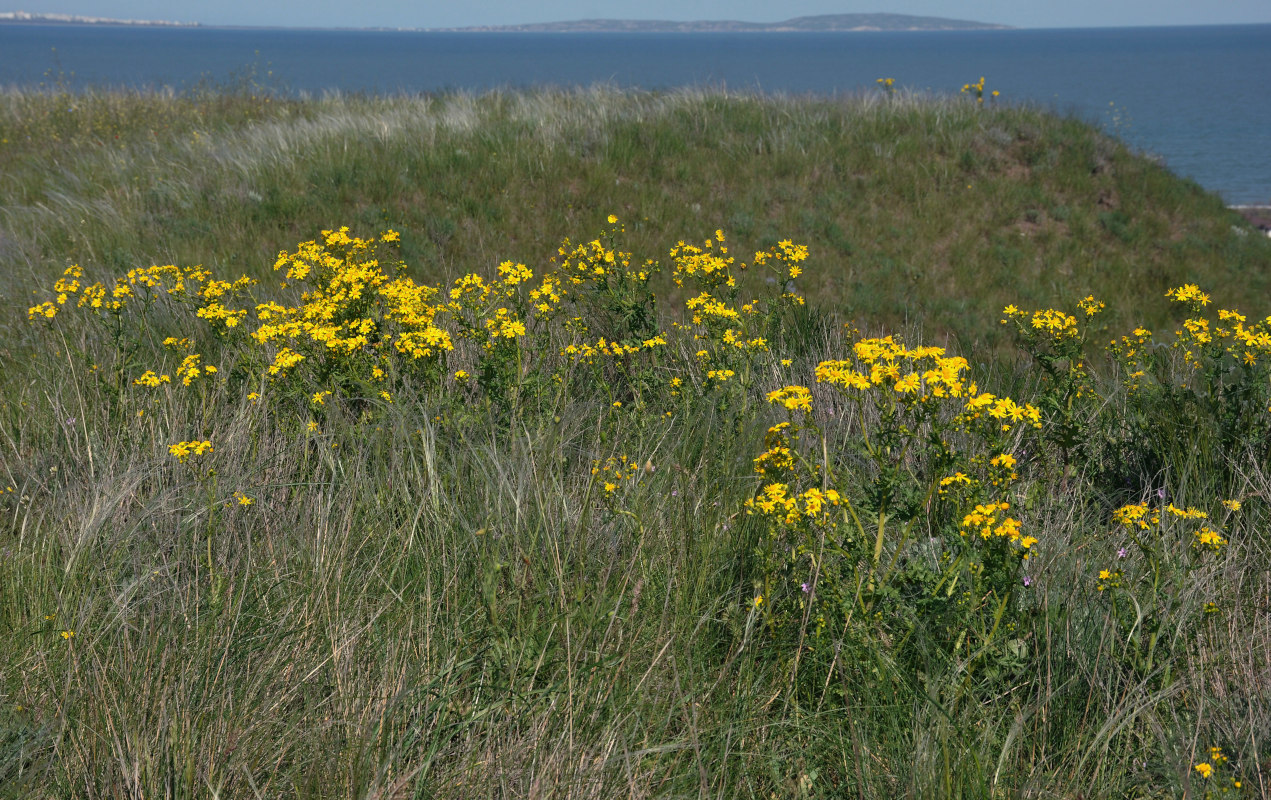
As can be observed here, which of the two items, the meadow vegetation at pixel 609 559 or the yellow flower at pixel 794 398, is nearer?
the meadow vegetation at pixel 609 559

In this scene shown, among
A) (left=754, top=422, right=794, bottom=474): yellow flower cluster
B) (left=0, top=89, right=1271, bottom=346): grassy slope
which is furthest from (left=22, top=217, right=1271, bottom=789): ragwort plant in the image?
(left=0, top=89, right=1271, bottom=346): grassy slope

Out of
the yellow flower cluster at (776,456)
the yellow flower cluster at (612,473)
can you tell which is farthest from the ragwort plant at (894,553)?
the yellow flower cluster at (612,473)

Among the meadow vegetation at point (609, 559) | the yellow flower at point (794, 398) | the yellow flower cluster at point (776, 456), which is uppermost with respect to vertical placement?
the yellow flower at point (794, 398)

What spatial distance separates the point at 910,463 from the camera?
11.8 feet

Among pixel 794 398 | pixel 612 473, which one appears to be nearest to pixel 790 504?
pixel 794 398

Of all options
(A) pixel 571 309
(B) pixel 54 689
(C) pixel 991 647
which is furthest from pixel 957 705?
(A) pixel 571 309

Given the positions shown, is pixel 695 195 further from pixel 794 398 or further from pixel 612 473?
pixel 794 398

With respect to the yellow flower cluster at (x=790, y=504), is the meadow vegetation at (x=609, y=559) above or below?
below

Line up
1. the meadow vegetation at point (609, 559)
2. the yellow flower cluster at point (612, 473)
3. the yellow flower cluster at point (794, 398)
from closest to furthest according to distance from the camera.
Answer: the meadow vegetation at point (609, 559) → the yellow flower cluster at point (794, 398) → the yellow flower cluster at point (612, 473)

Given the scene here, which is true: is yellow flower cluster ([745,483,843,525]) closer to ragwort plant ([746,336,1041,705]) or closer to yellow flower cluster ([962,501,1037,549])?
ragwort plant ([746,336,1041,705])

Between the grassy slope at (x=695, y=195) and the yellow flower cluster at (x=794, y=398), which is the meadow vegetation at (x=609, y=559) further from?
the grassy slope at (x=695, y=195)

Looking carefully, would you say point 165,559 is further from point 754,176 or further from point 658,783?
point 754,176

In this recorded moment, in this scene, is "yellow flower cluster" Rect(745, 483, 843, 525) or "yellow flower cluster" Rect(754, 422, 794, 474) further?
"yellow flower cluster" Rect(754, 422, 794, 474)

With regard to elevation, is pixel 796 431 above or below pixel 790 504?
above
